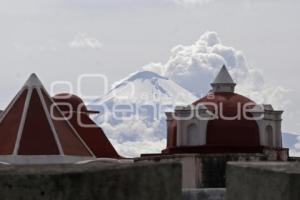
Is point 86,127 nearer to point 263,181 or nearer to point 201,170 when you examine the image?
point 201,170

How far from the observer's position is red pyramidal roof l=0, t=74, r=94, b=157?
29875 millimetres

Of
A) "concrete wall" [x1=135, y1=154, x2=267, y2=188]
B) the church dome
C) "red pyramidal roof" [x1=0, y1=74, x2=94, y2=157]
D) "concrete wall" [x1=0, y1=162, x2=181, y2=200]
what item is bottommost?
"concrete wall" [x1=0, y1=162, x2=181, y2=200]

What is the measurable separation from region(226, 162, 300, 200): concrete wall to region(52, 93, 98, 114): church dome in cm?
2813

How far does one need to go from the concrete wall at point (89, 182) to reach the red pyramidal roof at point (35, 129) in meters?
22.7

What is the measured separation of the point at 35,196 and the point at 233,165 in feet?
7.05

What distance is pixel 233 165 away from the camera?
7828mm

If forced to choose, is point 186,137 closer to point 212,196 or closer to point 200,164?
point 200,164

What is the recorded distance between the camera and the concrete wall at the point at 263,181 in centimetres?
666

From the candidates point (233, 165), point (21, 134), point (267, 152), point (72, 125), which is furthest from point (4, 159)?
point (233, 165)

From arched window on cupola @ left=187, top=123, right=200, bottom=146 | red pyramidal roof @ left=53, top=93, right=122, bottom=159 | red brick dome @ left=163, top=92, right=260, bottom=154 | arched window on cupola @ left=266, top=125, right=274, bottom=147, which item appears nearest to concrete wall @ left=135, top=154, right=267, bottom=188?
red brick dome @ left=163, top=92, right=260, bottom=154

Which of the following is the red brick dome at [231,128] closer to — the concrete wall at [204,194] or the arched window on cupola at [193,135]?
the arched window on cupola at [193,135]

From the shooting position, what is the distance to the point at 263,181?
712 cm

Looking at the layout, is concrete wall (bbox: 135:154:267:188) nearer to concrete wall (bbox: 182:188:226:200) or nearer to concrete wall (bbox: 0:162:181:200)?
concrete wall (bbox: 182:188:226:200)

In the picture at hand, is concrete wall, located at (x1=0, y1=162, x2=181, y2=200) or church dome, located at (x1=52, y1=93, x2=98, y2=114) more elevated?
church dome, located at (x1=52, y1=93, x2=98, y2=114)
